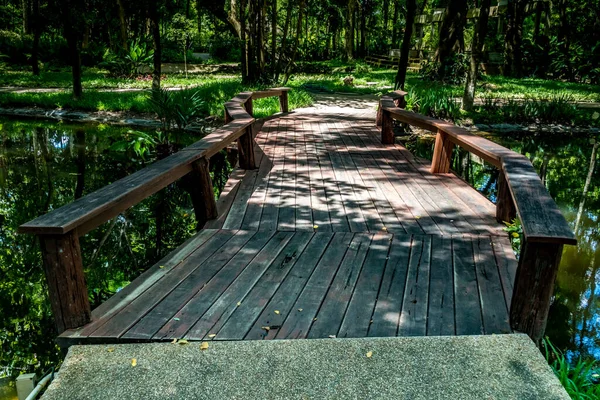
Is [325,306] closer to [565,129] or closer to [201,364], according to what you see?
[201,364]

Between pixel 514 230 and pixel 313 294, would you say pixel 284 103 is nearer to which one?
pixel 514 230

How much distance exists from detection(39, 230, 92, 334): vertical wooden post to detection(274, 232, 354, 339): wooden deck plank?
1.06 metres

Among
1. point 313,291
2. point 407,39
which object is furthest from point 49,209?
point 407,39

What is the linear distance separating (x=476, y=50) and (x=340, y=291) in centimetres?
1061

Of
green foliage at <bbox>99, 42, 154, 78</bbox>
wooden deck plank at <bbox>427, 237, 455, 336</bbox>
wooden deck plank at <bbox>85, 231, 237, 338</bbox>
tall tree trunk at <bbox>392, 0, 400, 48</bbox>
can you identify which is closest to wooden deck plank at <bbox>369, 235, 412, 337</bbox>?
wooden deck plank at <bbox>427, 237, 455, 336</bbox>

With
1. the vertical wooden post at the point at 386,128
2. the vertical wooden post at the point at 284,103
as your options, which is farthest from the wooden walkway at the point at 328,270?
the vertical wooden post at the point at 284,103

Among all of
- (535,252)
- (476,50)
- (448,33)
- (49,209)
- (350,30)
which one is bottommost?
(49,209)

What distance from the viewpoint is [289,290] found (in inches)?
135

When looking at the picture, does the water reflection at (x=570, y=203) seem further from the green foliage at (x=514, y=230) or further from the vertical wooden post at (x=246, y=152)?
the vertical wooden post at (x=246, y=152)

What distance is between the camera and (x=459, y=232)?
4.47 meters

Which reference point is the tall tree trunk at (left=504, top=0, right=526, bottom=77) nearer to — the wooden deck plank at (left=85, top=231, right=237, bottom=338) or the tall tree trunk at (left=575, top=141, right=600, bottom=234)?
the tall tree trunk at (left=575, top=141, right=600, bottom=234)

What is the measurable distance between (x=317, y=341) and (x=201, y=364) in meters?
0.59

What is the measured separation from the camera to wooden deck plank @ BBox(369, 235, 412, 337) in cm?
298

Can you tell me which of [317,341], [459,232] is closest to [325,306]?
[317,341]
